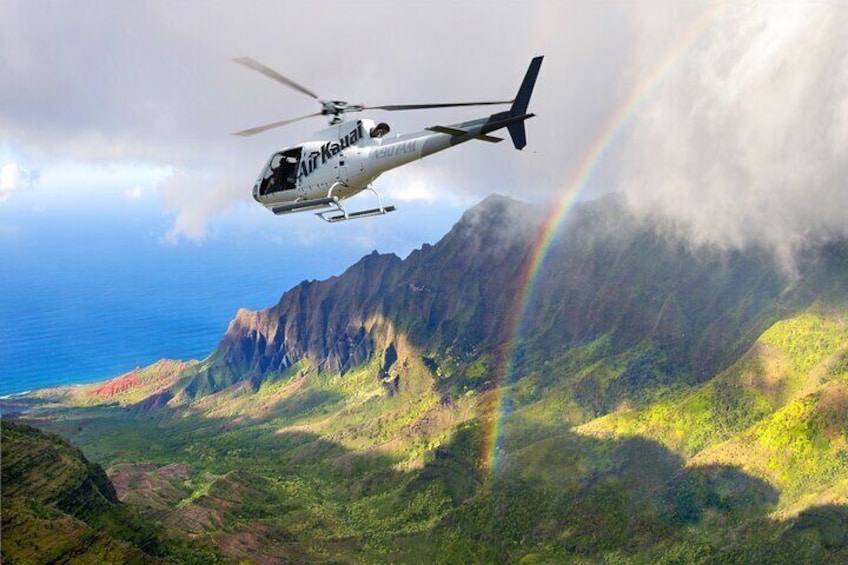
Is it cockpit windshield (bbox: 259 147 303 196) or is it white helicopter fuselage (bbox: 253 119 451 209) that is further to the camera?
cockpit windshield (bbox: 259 147 303 196)

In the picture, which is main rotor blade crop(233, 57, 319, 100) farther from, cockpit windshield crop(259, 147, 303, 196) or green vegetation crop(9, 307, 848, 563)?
green vegetation crop(9, 307, 848, 563)

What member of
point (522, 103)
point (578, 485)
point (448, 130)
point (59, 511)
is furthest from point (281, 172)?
point (578, 485)

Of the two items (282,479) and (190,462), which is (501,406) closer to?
(282,479)

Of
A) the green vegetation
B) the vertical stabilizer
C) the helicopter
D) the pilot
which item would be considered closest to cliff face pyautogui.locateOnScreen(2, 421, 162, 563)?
the green vegetation

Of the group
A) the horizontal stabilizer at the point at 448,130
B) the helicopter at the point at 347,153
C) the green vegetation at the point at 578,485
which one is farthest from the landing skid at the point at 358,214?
the green vegetation at the point at 578,485

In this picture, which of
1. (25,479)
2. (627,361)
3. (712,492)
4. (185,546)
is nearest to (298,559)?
(185,546)

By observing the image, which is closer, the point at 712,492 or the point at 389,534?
the point at 712,492

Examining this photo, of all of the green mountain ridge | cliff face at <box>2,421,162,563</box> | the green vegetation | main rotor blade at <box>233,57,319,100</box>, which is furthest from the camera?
the green mountain ridge

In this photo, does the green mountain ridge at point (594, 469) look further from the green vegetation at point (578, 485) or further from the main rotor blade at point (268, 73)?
the main rotor blade at point (268, 73)
